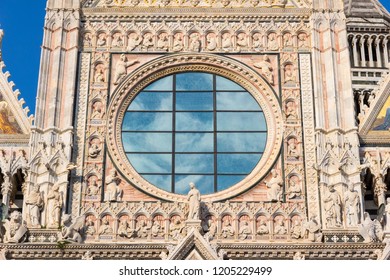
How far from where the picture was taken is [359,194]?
21.8 metres

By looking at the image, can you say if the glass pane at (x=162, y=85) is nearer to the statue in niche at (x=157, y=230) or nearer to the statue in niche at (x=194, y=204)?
the statue in niche at (x=194, y=204)

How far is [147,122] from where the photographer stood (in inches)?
923

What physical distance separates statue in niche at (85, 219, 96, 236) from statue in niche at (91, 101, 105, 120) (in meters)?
2.78

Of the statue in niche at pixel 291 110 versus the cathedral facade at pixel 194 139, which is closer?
the cathedral facade at pixel 194 139

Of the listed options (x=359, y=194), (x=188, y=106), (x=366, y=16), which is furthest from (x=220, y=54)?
(x=366, y=16)

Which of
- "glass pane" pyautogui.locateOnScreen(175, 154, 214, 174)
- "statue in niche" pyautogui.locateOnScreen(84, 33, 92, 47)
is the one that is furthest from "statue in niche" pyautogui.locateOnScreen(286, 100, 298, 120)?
"statue in niche" pyautogui.locateOnScreen(84, 33, 92, 47)

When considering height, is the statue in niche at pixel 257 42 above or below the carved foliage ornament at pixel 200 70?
above

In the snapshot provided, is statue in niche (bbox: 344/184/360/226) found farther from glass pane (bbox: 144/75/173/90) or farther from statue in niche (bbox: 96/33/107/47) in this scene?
statue in niche (bbox: 96/33/107/47)

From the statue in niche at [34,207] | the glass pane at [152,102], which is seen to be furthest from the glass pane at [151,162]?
the statue in niche at [34,207]

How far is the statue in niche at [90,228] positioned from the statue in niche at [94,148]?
1702mm

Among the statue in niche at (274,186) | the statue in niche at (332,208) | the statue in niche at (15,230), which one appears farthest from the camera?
the statue in niche at (274,186)

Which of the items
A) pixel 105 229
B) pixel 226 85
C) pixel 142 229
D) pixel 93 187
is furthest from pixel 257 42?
pixel 105 229

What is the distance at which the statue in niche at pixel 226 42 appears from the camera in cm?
2436

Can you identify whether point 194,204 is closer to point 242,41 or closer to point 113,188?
point 113,188
